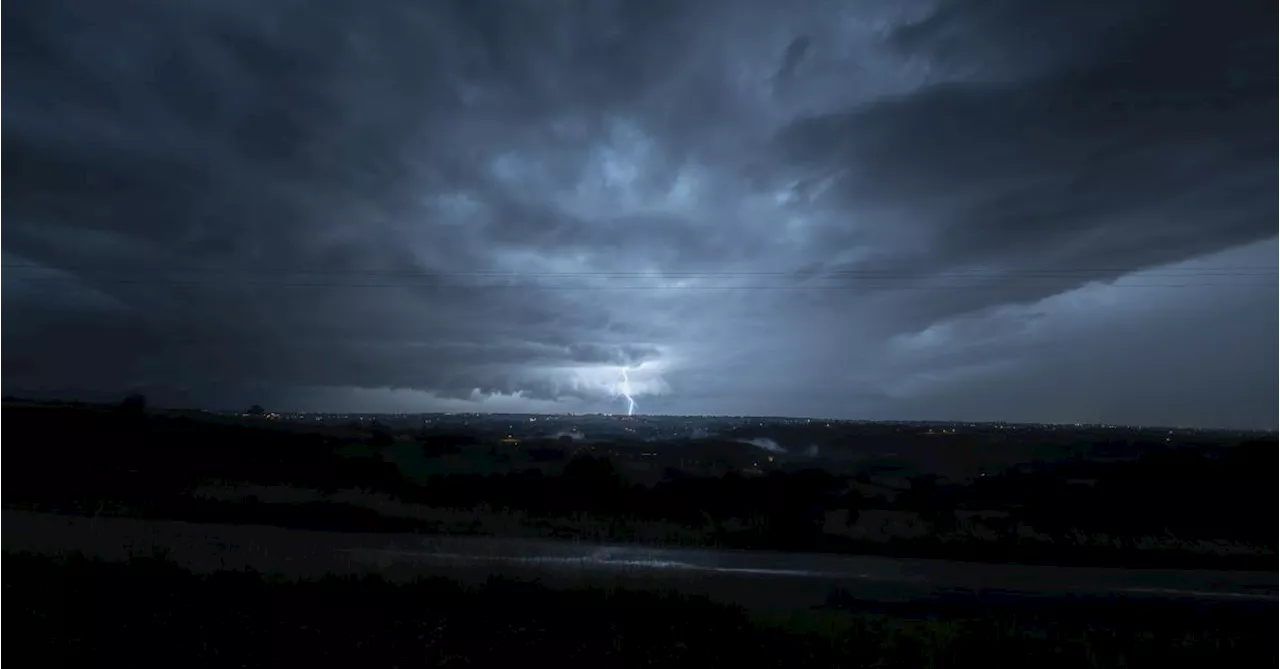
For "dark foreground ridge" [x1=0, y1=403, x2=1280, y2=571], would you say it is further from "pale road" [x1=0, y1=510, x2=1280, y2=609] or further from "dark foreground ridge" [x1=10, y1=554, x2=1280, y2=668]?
"dark foreground ridge" [x1=10, y1=554, x2=1280, y2=668]

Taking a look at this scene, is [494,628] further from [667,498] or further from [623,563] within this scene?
[667,498]

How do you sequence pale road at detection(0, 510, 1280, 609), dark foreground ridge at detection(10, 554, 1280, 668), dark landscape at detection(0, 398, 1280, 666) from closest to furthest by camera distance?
dark foreground ridge at detection(10, 554, 1280, 668), dark landscape at detection(0, 398, 1280, 666), pale road at detection(0, 510, 1280, 609)

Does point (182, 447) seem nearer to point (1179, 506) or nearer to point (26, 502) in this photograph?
point (26, 502)

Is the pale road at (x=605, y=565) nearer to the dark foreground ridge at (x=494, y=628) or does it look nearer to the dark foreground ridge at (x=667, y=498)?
the dark foreground ridge at (x=494, y=628)

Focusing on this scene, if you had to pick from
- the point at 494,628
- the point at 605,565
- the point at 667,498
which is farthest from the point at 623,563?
the point at 667,498

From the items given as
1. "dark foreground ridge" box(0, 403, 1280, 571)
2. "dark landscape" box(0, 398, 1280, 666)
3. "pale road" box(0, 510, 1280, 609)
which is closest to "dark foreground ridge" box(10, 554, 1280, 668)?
"dark landscape" box(0, 398, 1280, 666)

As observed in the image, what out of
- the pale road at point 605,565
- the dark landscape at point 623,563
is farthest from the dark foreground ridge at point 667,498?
the pale road at point 605,565

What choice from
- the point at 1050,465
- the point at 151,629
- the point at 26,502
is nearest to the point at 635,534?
the point at 151,629
